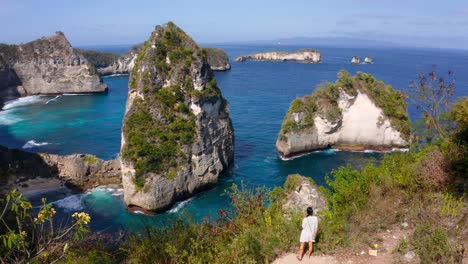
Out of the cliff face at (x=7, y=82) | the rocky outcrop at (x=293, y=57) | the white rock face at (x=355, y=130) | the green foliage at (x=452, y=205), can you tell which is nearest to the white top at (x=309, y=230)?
the green foliage at (x=452, y=205)

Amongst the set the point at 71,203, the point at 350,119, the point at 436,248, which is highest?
the point at 436,248

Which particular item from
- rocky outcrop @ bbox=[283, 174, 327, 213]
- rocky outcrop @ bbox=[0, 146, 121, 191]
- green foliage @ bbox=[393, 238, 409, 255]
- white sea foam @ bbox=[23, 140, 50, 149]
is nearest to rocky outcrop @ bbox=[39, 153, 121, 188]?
rocky outcrop @ bbox=[0, 146, 121, 191]

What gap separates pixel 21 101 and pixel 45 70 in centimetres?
1075

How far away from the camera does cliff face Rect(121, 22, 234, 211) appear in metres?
31.2

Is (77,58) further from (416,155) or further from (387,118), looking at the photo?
(416,155)

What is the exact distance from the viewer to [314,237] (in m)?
9.48

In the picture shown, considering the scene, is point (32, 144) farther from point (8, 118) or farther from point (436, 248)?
point (436, 248)

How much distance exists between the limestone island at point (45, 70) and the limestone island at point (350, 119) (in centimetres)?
6369

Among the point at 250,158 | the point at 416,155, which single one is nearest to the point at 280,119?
the point at 250,158

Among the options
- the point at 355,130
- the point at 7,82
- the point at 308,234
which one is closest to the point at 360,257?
the point at 308,234

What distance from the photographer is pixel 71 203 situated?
109 feet

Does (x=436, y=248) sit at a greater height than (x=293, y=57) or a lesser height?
lesser

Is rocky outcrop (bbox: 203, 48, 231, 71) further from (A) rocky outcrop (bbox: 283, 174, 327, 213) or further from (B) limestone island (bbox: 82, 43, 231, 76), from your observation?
(A) rocky outcrop (bbox: 283, 174, 327, 213)

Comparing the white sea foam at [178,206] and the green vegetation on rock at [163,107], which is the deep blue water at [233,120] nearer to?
the white sea foam at [178,206]
